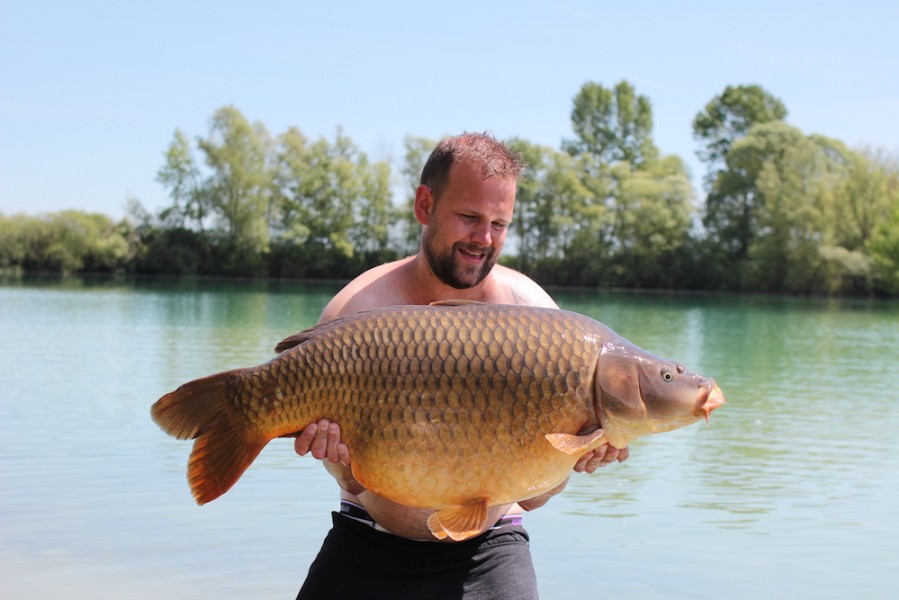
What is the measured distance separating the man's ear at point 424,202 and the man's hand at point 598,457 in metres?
0.96

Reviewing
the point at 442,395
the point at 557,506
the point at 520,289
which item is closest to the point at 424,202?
the point at 520,289

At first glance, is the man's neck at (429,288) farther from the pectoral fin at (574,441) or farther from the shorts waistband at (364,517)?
the pectoral fin at (574,441)

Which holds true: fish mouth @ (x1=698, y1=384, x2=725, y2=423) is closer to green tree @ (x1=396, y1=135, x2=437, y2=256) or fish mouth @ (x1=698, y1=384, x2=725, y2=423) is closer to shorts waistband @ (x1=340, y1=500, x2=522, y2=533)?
shorts waistband @ (x1=340, y1=500, x2=522, y2=533)

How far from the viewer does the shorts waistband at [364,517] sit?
338 cm

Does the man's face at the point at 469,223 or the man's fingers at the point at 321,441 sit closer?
the man's fingers at the point at 321,441

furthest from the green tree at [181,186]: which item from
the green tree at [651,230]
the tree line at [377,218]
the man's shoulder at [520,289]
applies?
the man's shoulder at [520,289]

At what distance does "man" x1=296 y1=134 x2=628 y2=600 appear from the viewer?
316 centimetres

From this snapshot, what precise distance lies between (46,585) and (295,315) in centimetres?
2442

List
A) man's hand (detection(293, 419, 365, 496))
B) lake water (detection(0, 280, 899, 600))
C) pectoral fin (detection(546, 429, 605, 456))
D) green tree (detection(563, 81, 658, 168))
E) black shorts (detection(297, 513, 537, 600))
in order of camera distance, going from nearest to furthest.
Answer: pectoral fin (detection(546, 429, 605, 456)) < man's hand (detection(293, 419, 365, 496)) < black shorts (detection(297, 513, 537, 600)) < lake water (detection(0, 280, 899, 600)) < green tree (detection(563, 81, 658, 168))

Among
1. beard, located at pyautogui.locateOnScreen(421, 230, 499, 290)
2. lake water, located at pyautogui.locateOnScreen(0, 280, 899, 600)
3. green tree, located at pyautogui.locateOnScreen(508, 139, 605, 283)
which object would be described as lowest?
lake water, located at pyautogui.locateOnScreen(0, 280, 899, 600)

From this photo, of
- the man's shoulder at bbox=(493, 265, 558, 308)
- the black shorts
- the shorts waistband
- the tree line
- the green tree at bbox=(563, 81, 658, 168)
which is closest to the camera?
the black shorts

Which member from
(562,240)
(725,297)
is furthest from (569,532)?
(562,240)

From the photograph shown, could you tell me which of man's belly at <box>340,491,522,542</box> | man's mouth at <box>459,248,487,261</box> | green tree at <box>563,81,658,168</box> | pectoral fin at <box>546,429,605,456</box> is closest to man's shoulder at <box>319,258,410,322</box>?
man's mouth at <box>459,248,487,261</box>

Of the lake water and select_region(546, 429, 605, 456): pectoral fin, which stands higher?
select_region(546, 429, 605, 456): pectoral fin
